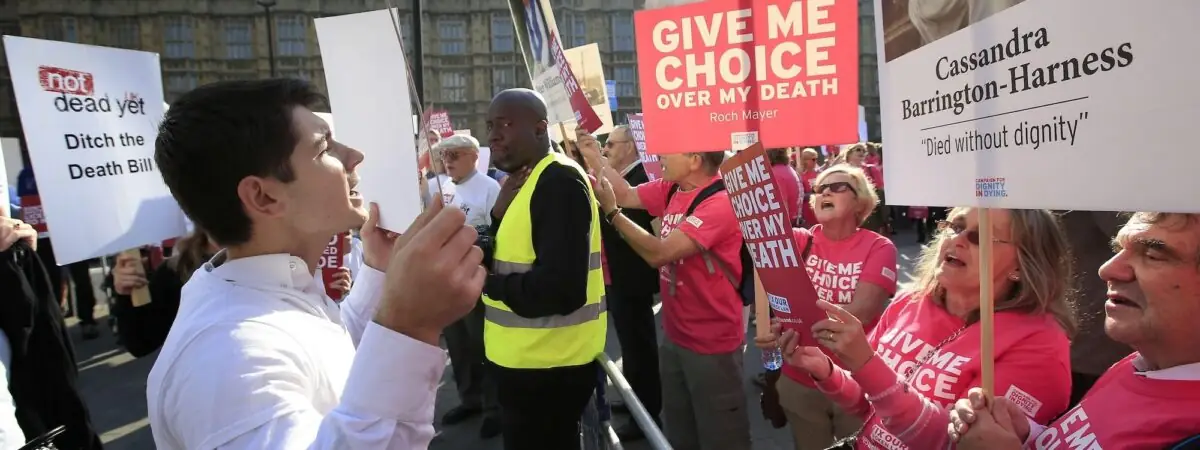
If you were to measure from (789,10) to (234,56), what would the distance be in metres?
40.6

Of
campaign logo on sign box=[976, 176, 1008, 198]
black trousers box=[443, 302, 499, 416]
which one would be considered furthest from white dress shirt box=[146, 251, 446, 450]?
black trousers box=[443, 302, 499, 416]

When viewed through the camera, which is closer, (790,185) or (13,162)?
(790,185)

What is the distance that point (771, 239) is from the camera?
1501 mm

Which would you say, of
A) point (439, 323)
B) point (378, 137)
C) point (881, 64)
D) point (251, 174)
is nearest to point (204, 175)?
point (251, 174)

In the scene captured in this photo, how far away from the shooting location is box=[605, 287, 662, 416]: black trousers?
4371mm

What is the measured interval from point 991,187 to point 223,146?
1430 mm

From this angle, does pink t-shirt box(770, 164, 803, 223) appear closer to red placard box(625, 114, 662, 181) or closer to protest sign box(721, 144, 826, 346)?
red placard box(625, 114, 662, 181)

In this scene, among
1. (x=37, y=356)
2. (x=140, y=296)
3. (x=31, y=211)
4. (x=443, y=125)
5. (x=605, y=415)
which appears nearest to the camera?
(x=140, y=296)

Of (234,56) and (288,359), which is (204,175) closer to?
(288,359)

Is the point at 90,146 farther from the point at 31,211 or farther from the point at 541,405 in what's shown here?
the point at 31,211

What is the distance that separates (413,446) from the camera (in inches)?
39.1

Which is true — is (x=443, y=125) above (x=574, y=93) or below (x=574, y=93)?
above

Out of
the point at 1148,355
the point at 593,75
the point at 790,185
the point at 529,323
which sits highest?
the point at 593,75

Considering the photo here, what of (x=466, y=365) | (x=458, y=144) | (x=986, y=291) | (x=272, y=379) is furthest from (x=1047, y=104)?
(x=458, y=144)
